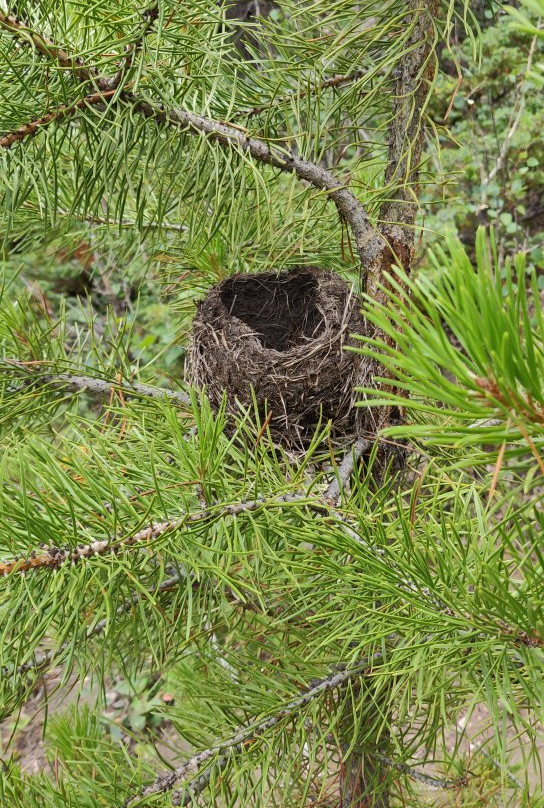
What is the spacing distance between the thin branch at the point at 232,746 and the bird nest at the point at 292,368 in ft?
0.82

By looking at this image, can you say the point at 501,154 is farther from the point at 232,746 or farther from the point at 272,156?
the point at 232,746

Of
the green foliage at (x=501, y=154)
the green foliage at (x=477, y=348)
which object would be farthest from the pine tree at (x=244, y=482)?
the green foliage at (x=501, y=154)

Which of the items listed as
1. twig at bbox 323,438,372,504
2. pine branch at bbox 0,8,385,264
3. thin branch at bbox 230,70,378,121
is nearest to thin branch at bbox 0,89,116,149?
pine branch at bbox 0,8,385,264

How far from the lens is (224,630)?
112 centimetres

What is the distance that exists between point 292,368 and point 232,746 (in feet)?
1.32

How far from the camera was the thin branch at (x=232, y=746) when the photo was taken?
64 centimetres

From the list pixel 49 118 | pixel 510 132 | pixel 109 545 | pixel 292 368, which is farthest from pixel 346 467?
pixel 510 132

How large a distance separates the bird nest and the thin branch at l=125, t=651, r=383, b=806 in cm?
25

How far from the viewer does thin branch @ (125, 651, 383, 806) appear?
64cm

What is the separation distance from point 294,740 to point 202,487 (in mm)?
309

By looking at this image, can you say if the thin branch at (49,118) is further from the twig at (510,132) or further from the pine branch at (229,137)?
the twig at (510,132)

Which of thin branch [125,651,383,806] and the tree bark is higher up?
the tree bark

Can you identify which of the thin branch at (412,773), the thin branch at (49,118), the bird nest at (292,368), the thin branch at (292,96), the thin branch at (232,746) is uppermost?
the thin branch at (292,96)

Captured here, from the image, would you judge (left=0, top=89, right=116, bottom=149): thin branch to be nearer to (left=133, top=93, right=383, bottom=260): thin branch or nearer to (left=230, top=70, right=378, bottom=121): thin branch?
(left=133, top=93, right=383, bottom=260): thin branch
